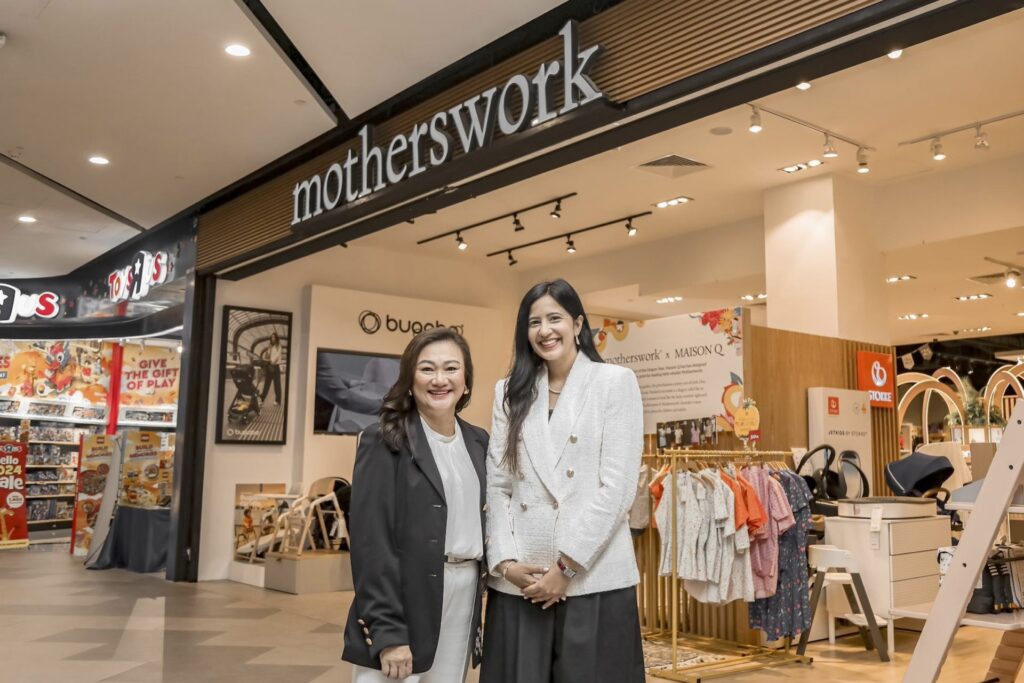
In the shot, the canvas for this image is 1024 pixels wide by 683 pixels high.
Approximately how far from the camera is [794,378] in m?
6.63

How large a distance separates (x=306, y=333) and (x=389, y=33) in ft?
17.0

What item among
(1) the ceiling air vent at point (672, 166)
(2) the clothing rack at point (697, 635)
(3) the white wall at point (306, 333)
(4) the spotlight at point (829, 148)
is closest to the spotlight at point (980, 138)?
(4) the spotlight at point (829, 148)

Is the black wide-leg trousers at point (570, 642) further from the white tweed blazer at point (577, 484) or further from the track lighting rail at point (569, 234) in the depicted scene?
the track lighting rail at point (569, 234)

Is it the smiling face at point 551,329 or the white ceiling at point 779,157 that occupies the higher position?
the white ceiling at point 779,157

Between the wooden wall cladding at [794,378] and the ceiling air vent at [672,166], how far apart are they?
182cm

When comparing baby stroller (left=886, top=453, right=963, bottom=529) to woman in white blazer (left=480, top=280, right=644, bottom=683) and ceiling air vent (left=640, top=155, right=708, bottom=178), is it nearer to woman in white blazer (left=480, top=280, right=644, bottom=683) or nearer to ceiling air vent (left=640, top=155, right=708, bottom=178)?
ceiling air vent (left=640, top=155, right=708, bottom=178)

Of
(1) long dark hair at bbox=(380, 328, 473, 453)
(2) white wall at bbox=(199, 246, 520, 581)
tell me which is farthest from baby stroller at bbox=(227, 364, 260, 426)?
(1) long dark hair at bbox=(380, 328, 473, 453)

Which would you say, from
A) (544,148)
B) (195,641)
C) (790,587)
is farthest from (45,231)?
(790,587)

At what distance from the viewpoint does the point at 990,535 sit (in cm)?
226

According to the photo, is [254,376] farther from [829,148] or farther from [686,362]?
[829,148]

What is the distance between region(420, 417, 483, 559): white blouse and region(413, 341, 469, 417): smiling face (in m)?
0.06

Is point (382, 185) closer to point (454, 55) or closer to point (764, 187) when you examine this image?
point (454, 55)

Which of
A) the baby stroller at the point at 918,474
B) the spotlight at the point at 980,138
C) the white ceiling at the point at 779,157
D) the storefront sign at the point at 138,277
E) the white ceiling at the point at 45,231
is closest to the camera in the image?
the baby stroller at the point at 918,474

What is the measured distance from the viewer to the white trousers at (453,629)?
2082 mm
